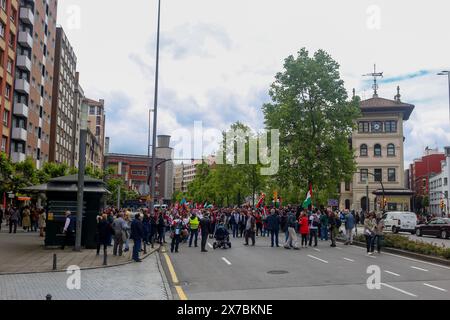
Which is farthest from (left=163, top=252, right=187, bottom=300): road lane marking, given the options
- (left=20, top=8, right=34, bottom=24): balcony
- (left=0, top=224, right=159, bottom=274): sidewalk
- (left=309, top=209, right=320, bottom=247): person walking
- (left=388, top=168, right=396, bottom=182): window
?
(left=388, top=168, right=396, bottom=182): window

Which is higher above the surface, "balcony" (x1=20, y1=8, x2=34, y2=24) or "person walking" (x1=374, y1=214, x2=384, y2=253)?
"balcony" (x1=20, y1=8, x2=34, y2=24)

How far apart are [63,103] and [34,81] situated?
16192 mm

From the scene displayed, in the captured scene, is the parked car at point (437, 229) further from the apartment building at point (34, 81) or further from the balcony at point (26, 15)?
the balcony at point (26, 15)

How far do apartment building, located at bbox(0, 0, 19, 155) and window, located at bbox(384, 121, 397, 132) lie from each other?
48.1 metres

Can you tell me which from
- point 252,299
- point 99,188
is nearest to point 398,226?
point 99,188

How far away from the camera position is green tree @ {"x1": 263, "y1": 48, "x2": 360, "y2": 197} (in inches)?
1356

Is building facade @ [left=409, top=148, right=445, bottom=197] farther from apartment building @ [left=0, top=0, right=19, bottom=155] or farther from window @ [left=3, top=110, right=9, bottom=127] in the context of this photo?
window @ [left=3, top=110, right=9, bottom=127]

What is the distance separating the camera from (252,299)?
10273mm

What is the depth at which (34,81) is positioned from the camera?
57938mm

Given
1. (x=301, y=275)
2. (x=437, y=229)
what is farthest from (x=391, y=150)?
(x=301, y=275)

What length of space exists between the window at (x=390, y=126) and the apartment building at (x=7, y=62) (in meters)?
48.1

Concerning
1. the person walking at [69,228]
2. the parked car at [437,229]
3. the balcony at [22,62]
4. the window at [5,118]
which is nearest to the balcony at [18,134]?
the window at [5,118]

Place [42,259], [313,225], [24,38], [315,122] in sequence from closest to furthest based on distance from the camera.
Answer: [42,259], [313,225], [315,122], [24,38]

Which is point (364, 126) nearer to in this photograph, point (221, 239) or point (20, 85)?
point (20, 85)
